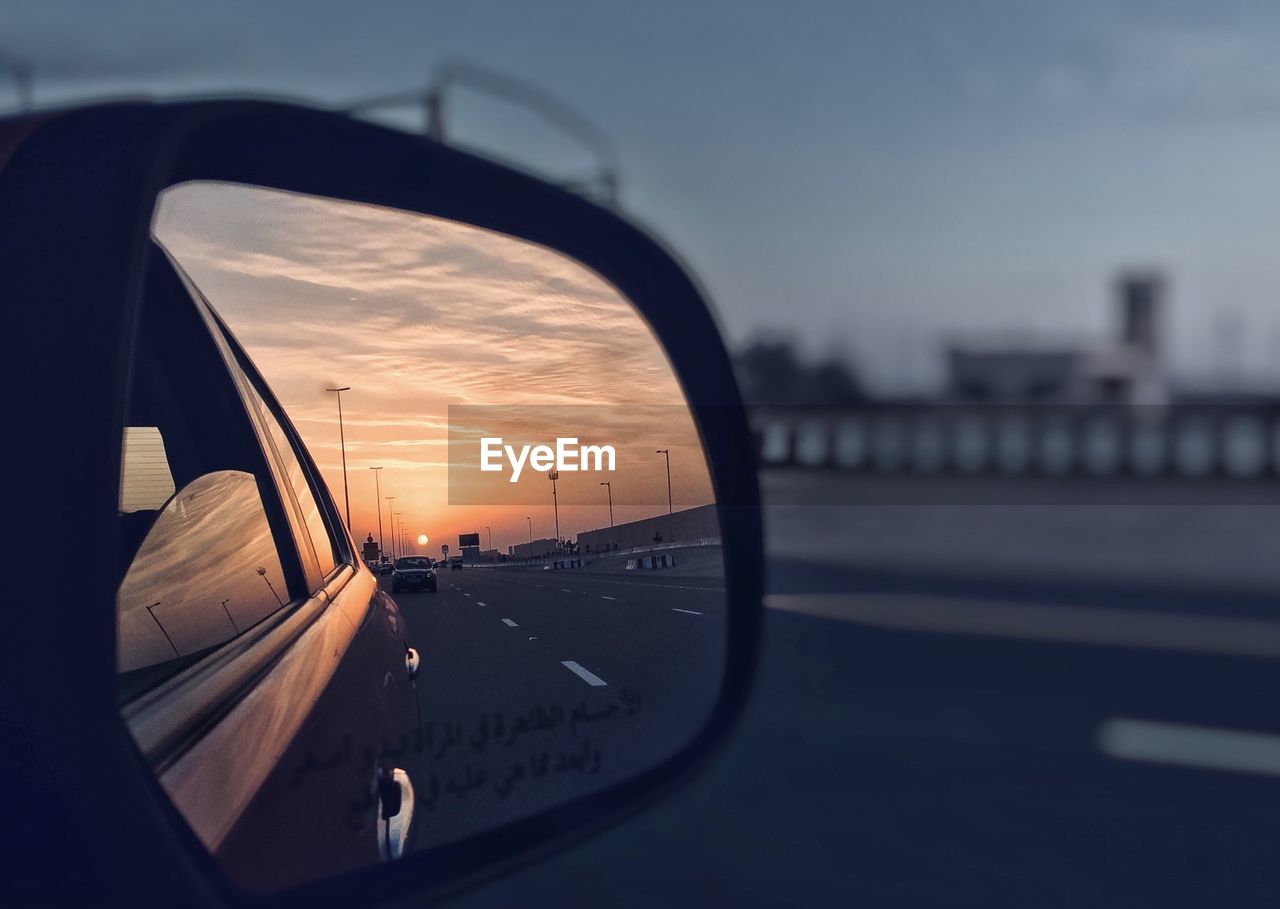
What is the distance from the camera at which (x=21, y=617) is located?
1008 millimetres

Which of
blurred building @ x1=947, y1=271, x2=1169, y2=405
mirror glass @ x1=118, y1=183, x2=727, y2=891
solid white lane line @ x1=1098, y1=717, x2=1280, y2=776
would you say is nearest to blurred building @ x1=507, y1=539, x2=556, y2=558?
mirror glass @ x1=118, y1=183, x2=727, y2=891

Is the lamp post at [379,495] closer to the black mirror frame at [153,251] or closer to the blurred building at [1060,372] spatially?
the black mirror frame at [153,251]

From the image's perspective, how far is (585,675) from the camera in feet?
6.51

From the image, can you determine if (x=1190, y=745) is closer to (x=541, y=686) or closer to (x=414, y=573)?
(x=541, y=686)

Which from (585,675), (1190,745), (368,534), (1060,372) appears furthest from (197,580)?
(1060,372)

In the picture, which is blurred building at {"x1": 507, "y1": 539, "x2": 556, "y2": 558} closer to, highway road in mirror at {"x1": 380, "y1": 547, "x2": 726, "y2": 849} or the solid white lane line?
highway road in mirror at {"x1": 380, "y1": 547, "x2": 726, "y2": 849}

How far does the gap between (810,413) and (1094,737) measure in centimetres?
3918

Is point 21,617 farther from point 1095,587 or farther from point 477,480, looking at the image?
point 1095,587

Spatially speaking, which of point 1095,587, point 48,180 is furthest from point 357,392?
point 1095,587

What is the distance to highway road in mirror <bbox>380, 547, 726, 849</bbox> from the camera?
1688mm

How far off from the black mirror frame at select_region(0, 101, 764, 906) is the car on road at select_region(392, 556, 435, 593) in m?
0.33

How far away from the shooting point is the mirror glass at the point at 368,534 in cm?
146

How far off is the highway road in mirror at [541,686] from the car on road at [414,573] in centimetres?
1

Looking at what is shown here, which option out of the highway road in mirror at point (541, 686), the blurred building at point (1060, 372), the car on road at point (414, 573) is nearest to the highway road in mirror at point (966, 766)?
the highway road in mirror at point (541, 686)
